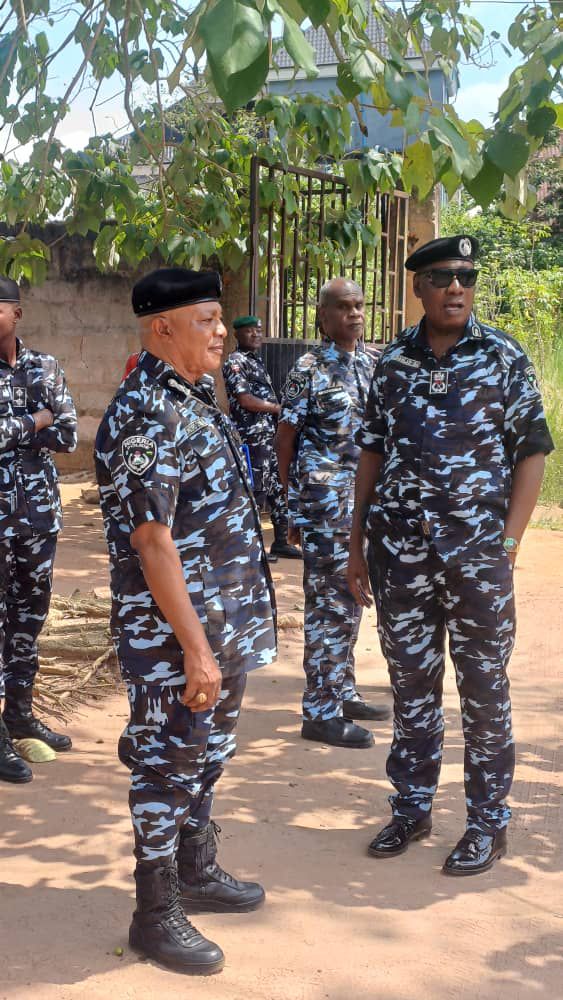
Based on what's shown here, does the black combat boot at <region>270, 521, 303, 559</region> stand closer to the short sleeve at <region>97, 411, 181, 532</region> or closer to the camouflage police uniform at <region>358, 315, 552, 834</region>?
the camouflage police uniform at <region>358, 315, 552, 834</region>

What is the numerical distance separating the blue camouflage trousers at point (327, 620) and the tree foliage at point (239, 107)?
4.80ft

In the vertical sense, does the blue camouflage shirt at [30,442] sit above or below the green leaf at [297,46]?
below

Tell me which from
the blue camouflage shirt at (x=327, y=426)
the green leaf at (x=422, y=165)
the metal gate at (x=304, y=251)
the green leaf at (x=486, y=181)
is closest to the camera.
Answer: the green leaf at (x=486, y=181)

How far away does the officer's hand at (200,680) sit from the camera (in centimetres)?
258

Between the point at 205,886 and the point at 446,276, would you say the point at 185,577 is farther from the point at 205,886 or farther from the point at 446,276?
the point at 446,276

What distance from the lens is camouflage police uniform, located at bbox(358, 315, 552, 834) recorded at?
10.5 ft

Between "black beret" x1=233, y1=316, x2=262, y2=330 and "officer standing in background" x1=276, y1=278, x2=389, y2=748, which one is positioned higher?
"black beret" x1=233, y1=316, x2=262, y2=330

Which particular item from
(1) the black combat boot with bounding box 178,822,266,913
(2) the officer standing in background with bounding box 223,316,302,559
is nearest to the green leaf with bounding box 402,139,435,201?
(1) the black combat boot with bounding box 178,822,266,913

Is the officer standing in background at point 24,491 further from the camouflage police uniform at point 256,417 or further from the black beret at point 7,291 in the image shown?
the camouflage police uniform at point 256,417

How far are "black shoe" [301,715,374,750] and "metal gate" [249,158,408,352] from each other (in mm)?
3956

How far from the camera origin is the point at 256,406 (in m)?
8.02

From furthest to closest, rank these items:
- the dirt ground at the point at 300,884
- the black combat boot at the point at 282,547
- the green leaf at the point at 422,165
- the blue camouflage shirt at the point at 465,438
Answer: the black combat boot at the point at 282,547 < the blue camouflage shirt at the point at 465,438 < the green leaf at the point at 422,165 < the dirt ground at the point at 300,884

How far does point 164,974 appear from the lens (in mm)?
2740

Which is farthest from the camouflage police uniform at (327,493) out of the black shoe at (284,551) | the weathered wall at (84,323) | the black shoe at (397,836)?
the weathered wall at (84,323)
